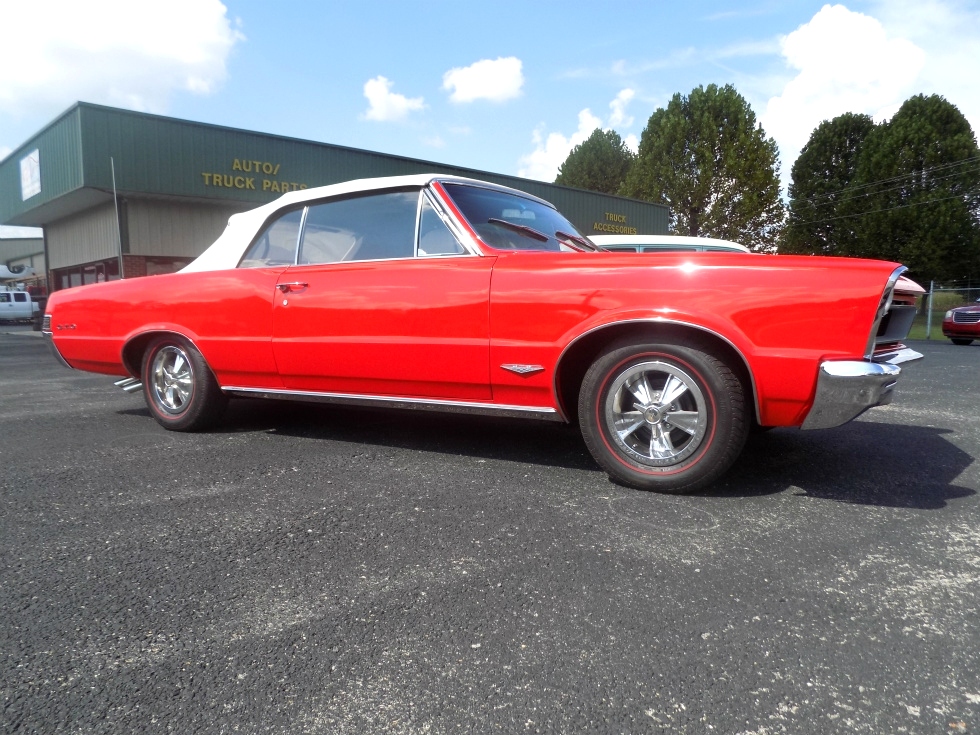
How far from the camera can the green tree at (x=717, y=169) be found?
32.4 meters

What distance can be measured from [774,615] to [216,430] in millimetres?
3661

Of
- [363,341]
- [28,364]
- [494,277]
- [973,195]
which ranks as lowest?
[28,364]

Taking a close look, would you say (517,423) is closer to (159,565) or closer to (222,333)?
(222,333)

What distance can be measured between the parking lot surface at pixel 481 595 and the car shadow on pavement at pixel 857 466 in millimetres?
20

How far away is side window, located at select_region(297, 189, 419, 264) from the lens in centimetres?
384

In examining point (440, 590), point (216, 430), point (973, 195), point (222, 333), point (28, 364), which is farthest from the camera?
point (973, 195)

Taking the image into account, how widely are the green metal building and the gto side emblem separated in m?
16.5

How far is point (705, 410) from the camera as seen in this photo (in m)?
2.96

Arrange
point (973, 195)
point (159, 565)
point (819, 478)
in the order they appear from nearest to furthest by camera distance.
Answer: point (159, 565), point (819, 478), point (973, 195)

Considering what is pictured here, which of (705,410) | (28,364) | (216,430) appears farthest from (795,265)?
(28,364)

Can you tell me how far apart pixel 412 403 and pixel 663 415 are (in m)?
1.31

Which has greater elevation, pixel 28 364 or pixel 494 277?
pixel 494 277

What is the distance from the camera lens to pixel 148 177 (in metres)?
18.3

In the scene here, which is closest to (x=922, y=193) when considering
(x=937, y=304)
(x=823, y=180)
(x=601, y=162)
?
(x=823, y=180)
